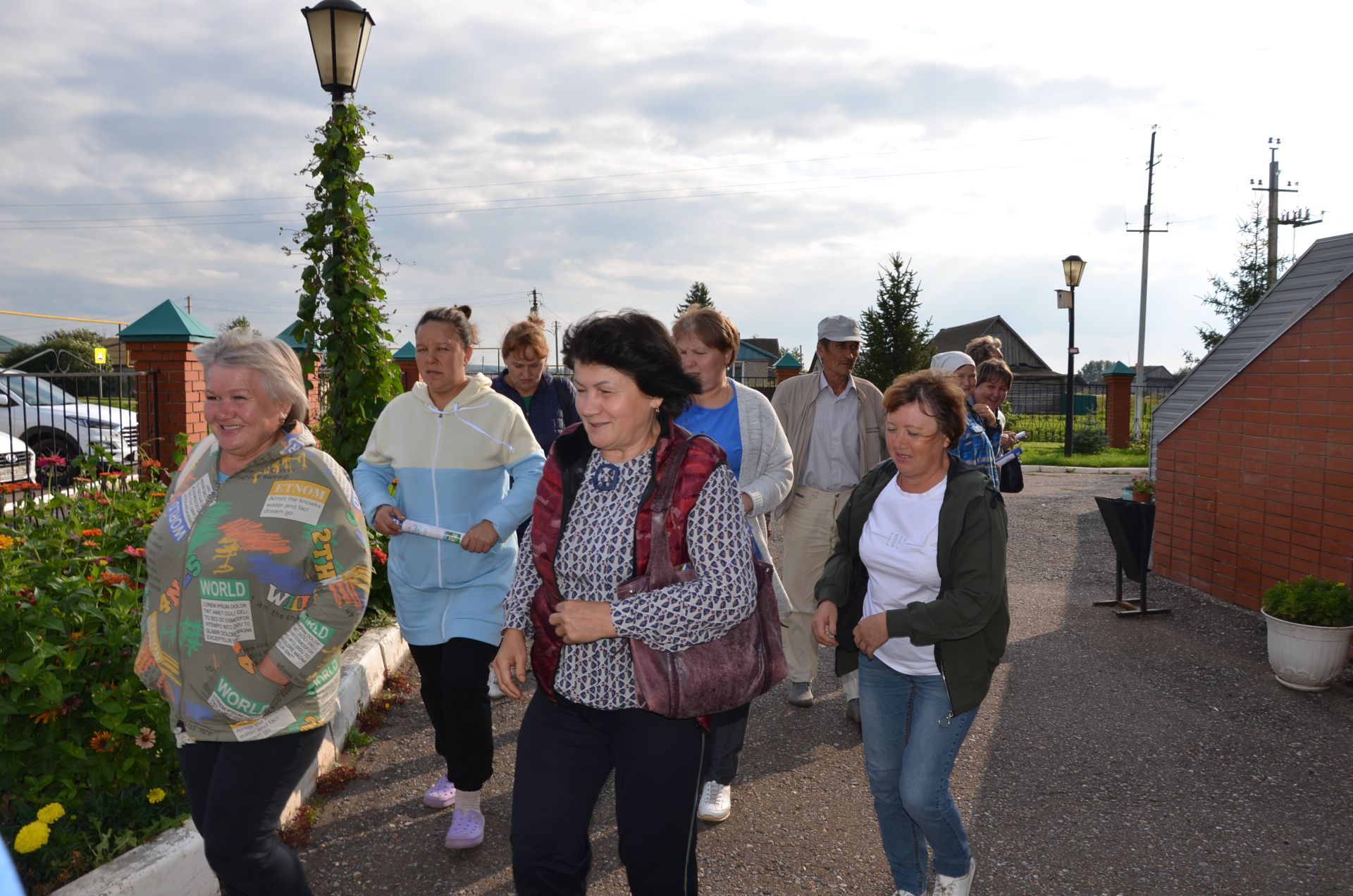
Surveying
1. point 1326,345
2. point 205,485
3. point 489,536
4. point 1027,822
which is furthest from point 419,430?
point 1326,345

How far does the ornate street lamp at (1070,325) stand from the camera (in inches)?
892

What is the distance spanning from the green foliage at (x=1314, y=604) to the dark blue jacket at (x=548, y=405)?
4.62 m

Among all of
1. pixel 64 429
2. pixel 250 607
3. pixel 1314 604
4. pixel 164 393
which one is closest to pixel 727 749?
pixel 250 607

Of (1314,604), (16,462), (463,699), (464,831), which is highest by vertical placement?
(16,462)

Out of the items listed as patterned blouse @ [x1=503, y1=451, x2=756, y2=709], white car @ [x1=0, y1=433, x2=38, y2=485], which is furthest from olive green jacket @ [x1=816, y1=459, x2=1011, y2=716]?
white car @ [x1=0, y1=433, x2=38, y2=485]

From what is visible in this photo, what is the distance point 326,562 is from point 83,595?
1762 mm

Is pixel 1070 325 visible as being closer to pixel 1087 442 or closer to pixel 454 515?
pixel 1087 442

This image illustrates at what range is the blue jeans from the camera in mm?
2959

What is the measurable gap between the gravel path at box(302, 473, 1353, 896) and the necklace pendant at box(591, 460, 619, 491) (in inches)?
74.3

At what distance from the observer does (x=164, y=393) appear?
8.48m

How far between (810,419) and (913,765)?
2628mm

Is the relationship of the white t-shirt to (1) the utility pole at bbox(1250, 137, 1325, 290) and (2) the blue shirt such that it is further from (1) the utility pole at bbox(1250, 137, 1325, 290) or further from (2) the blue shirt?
(1) the utility pole at bbox(1250, 137, 1325, 290)

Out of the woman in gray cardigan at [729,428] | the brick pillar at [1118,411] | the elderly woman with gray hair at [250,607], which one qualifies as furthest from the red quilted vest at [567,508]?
the brick pillar at [1118,411]

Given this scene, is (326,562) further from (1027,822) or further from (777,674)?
(1027,822)
